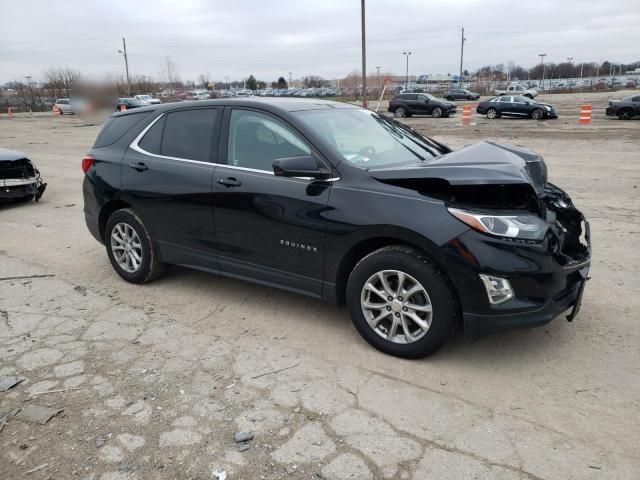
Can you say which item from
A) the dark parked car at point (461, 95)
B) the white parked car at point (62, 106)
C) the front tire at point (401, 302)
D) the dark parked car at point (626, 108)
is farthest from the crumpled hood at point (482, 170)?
the dark parked car at point (461, 95)

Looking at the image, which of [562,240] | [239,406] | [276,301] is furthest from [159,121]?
[562,240]

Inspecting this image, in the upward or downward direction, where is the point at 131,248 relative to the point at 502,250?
downward

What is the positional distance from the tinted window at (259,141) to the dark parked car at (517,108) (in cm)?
2808

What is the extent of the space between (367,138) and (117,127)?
8.66ft

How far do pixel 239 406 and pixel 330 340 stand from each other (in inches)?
39.8

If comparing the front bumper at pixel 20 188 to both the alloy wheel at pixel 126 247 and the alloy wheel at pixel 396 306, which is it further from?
the alloy wheel at pixel 396 306

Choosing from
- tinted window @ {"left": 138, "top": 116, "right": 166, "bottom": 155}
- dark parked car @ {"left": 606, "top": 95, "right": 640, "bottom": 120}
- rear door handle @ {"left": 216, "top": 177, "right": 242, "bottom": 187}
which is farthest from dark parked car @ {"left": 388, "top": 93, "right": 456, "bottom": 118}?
rear door handle @ {"left": 216, "top": 177, "right": 242, "bottom": 187}

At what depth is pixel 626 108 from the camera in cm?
2634

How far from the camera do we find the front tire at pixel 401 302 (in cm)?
334

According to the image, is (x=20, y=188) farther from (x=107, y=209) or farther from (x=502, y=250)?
(x=502, y=250)

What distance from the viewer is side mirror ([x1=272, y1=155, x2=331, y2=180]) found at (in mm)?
3629

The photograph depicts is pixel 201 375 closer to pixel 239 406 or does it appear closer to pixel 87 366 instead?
pixel 239 406

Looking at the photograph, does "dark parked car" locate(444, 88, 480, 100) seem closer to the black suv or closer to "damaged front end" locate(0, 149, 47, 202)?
"damaged front end" locate(0, 149, 47, 202)

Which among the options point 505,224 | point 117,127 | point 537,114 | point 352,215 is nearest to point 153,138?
point 117,127
